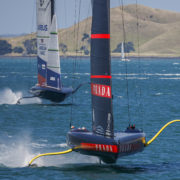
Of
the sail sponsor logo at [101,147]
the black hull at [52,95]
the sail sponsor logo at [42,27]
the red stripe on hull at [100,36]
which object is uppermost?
the sail sponsor logo at [42,27]

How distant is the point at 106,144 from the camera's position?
20875mm

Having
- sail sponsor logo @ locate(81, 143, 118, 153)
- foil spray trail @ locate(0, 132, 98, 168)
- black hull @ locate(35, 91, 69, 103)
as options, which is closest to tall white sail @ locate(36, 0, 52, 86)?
black hull @ locate(35, 91, 69, 103)

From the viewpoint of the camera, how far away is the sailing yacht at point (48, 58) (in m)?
45.6

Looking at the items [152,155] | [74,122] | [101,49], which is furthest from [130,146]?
[74,122]

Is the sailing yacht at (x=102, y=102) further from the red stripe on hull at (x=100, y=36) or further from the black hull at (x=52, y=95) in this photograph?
the black hull at (x=52, y=95)

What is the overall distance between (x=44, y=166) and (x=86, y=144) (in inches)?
133

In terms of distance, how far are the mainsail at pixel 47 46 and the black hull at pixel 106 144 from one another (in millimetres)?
23974

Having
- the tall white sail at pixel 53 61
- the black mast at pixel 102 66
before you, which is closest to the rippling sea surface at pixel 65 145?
the black mast at pixel 102 66

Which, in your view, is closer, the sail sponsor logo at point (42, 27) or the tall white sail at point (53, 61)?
the tall white sail at point (53, 61)

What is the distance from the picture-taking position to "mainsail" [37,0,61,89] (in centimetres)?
4594

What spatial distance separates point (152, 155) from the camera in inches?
1070

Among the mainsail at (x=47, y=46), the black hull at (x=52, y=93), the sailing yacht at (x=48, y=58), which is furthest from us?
the mainsail at (x=47, y=46)

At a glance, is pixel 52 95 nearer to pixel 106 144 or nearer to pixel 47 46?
pixel 47 46

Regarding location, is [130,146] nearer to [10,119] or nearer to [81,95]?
[10,119]
